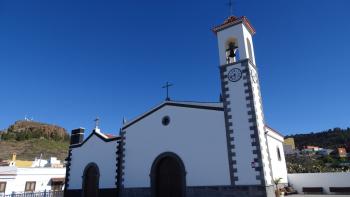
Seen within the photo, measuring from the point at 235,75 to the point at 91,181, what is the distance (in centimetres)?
1291

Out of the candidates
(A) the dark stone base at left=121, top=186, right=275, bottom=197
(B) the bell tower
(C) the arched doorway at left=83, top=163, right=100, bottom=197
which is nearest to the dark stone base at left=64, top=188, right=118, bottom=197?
(C) the arched doorway at left=83, top=163, right=100, bottom=197

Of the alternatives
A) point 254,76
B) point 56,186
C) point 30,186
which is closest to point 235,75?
point 254,76

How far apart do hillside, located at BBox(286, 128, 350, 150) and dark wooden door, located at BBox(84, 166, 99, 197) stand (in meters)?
58.7

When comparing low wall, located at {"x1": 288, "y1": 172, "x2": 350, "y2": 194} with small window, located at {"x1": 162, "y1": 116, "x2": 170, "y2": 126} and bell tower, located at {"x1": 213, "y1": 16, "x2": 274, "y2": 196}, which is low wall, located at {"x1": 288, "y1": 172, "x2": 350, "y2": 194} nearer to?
bell tower, located at {"x1": 213, "y1": 16, "x2": 274, "y2": 196}

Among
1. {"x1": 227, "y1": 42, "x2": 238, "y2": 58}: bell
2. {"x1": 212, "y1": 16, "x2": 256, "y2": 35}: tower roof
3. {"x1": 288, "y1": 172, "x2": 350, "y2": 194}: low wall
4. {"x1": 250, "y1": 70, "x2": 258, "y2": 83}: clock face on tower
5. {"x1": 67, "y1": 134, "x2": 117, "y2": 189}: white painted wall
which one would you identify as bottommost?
{"x1": 288, "y1": 172, "x2": 350, "y2": 194}: low wall

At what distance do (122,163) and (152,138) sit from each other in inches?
114

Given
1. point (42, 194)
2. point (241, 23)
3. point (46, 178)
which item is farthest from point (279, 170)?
point (46, 178)

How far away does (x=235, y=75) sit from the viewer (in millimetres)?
16375

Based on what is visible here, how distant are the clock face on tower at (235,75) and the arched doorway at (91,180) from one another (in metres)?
11.6

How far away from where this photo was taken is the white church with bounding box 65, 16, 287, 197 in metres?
14.8

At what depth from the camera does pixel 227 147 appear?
15.3 metres

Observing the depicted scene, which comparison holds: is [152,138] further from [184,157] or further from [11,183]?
[11,183]

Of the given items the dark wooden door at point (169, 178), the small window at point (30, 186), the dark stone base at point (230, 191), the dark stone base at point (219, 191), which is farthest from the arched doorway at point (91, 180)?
the small window at point (30, 186)

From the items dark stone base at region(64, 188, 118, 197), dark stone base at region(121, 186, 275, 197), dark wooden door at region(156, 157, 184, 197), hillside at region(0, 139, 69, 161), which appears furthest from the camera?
hillside at region(0, 139, 69, 161)
